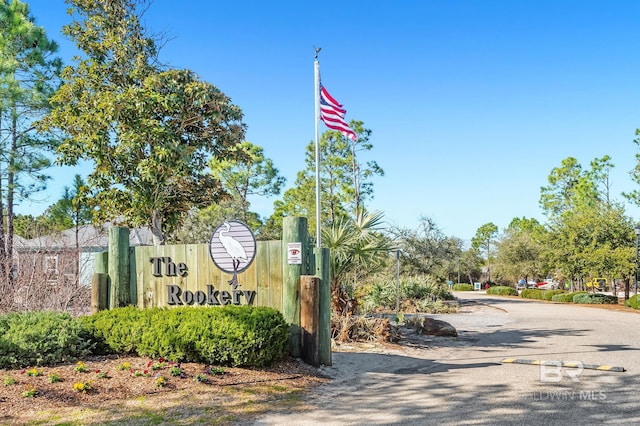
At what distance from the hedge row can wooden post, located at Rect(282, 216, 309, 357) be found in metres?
0.30

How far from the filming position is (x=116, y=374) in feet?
21.9

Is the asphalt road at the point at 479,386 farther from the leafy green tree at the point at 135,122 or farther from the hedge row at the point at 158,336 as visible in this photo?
the leafy green tree at the point at 135,122

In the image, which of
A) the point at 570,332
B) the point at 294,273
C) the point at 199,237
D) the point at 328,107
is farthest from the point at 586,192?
the point at 294,273

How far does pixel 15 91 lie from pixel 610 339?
19.0 metres

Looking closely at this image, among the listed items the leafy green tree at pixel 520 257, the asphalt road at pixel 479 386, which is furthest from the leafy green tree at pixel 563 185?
the asphalt road at pixel 479 386

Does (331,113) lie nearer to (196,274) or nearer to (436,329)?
(196,274)

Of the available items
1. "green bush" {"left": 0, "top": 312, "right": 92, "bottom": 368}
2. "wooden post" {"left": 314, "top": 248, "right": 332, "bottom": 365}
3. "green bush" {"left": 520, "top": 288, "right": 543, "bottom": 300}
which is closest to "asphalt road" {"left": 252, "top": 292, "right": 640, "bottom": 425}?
"wooden post" {"left": 314, "top": 248, "right": 332, "bottom": 365}

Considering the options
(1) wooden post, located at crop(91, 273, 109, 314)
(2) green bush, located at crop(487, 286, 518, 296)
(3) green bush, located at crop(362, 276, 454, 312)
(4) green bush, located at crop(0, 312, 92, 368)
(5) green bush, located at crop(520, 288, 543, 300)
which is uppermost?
(1) wooden post, located at crop(91, 273, 109, 314)

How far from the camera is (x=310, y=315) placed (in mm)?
7836

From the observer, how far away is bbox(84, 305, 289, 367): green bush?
7070 millimetres

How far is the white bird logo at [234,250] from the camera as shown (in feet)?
27.6

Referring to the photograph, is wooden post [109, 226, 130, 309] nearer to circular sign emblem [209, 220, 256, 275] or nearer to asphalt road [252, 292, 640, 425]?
circular sign emblem [209, 220, 256, 275]

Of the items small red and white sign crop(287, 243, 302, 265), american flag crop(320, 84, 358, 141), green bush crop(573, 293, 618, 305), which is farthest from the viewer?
green bush crop(573, 293, 618, 305)

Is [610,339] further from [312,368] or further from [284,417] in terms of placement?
[284,417]
